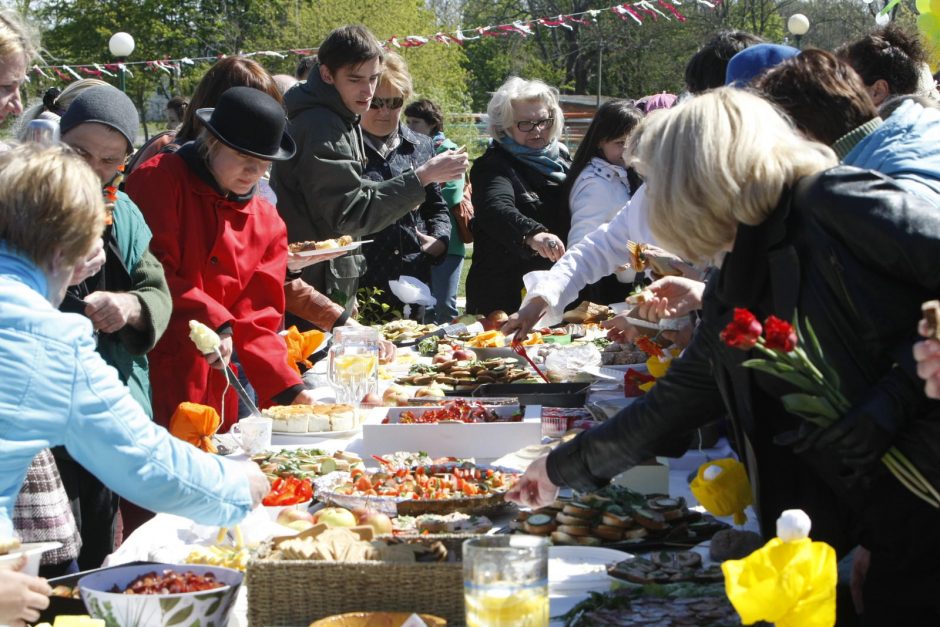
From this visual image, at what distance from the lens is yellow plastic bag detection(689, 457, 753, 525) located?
80.3 inches

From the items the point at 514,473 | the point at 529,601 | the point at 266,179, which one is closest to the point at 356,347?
the point at 514,473

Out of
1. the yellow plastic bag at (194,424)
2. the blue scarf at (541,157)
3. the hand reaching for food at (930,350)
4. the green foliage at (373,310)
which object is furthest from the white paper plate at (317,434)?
the blue scarf at (541,157)

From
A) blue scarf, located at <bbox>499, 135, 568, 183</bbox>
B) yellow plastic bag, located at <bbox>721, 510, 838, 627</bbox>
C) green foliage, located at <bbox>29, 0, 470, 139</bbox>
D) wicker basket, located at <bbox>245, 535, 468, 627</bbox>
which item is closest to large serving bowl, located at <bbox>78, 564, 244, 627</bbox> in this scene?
wicker basket, located at <bbox>245, 535, 468, 627</bbox>

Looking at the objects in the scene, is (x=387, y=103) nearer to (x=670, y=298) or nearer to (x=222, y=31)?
(x=670, y=298)

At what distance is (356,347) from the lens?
11.4ft

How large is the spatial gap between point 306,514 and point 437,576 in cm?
63

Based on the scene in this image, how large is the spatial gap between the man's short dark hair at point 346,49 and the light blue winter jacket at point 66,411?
3.16m

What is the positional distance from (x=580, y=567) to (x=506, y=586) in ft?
1.78

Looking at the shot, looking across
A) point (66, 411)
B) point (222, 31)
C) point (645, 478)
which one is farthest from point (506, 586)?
point (222, 31)

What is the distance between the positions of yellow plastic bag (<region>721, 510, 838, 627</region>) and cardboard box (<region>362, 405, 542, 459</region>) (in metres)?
1.50

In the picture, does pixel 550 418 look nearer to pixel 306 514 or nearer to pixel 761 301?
pixel 306 514

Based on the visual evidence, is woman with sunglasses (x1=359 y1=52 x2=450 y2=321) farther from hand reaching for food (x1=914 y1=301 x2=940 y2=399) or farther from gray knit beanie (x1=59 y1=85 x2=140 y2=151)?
hand reaching for food (x1=914 y1=301 x2=940 y2=399)

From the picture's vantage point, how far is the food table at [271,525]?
6.19 ft

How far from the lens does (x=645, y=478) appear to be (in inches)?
94.2
